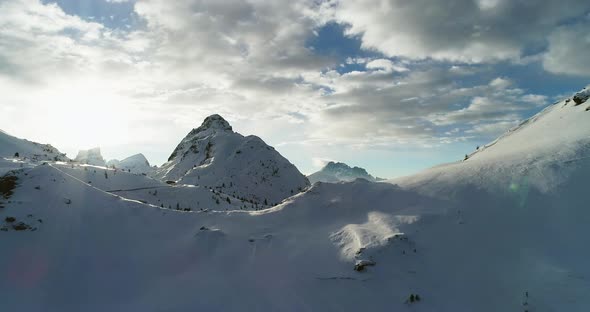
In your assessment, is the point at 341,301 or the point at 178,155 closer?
the point at 341,301

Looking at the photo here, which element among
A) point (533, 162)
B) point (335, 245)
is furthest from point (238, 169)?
point (533, 162)

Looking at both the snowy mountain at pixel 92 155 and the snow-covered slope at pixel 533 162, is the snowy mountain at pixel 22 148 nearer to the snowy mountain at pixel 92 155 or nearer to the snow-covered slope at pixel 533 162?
the snow-covered slope at pixel 533 162

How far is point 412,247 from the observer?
7938 mm

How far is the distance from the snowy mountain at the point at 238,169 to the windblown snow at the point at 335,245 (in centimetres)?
2700

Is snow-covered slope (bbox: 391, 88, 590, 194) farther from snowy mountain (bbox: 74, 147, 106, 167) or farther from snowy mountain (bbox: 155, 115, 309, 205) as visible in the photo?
snowy mountain (bbox: 74, 147, 106, 167)

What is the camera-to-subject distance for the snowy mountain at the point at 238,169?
39844 mm

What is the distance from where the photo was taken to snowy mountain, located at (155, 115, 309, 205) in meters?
39.8

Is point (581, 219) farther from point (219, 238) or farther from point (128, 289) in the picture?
point (128, 289)

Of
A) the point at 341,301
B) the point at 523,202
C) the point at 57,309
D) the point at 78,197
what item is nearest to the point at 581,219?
the point at 523,202

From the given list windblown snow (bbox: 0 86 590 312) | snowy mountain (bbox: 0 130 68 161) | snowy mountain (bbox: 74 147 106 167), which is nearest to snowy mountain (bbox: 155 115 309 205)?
snowy mountain (bbox: 0 130 68 161)

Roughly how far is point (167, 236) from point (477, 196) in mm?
8806

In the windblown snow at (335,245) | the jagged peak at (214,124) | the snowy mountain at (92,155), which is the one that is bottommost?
the windblown snow at (335,245)

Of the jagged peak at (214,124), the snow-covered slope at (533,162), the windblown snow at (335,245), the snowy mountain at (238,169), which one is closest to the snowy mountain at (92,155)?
the jagged peak at (214,124)

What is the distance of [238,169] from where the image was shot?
4347 centimetres
